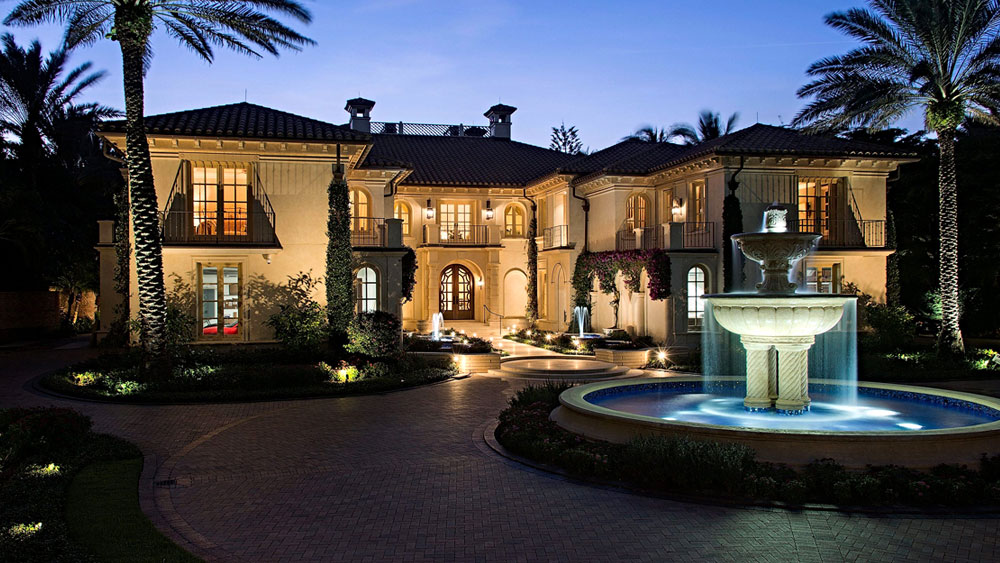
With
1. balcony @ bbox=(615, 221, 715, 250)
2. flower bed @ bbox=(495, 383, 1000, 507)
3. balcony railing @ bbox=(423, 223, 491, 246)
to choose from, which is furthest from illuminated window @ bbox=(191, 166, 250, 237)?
flower bed @ bbox=(495, 383, 1000, 507)

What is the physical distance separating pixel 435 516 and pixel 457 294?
26.4 metres

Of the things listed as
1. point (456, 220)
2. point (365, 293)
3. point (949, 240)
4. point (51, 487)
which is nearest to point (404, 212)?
point (456, 220)

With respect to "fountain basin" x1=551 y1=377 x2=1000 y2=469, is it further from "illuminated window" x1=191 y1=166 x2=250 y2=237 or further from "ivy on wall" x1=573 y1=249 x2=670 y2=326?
"illuminated window" x1=191 y1=166 x2=250 y2=237

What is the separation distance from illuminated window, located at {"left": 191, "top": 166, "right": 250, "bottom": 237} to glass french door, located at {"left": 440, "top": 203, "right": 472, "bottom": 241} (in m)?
→ 11.4

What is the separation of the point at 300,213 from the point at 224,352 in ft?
15.2

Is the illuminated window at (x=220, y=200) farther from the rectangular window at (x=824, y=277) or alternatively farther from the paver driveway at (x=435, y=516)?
the rectangular window at (x=824, y=277)

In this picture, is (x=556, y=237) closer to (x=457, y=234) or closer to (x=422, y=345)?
(x=457, y=234)

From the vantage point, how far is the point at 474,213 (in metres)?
32.4

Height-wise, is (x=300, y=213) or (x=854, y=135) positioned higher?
(x=854, y=135)

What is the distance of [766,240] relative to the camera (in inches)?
447

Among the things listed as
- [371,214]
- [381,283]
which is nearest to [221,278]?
[381,283]

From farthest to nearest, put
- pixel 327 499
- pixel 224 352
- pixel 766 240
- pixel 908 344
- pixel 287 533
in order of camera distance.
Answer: pixel 908 344 → pixel 224 352 → pixel 766 240 → pixel 327 499 → pixel 287 533

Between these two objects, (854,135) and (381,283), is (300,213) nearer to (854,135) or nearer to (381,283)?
(381,283)

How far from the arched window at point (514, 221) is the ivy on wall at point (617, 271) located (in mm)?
5046
